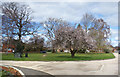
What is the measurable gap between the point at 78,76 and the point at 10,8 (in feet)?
80.3

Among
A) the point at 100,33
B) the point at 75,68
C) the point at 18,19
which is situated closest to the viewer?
the point at 75,68

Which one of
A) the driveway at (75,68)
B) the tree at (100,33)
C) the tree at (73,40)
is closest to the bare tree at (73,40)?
the tree at (73,40)

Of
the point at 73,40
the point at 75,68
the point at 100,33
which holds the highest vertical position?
the point at 100,33

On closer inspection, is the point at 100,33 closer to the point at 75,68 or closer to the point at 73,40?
the point at 73,40

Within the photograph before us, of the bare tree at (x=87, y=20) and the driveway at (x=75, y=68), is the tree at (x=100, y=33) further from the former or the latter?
the driveway at (x=75, y=68)

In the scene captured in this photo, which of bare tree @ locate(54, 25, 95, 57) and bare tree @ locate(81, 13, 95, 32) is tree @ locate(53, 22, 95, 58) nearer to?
bare tree @ locate(54, 25, 95, 57)

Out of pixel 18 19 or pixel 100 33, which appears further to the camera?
pixel 100 33

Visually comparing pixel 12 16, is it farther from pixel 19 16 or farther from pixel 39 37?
pixel 39 37

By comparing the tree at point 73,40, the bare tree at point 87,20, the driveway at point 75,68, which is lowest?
the driveway at point 75,68

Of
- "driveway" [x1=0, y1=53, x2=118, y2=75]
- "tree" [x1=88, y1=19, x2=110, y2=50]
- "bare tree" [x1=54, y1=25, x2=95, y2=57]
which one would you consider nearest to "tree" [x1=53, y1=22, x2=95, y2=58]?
"bare tree" [x1=54, y1=25, x2=95, y2=57]

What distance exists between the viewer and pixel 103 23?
4347 cm

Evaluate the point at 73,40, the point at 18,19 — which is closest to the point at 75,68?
the point at 73,40

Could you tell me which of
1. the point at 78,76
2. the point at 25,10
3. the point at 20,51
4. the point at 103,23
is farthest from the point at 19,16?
the point at 103,23

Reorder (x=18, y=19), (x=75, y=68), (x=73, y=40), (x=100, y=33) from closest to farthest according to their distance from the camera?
(x=75, y=68) < (x=73, y=40) < (x=18, y=19) < (x=100, y=33)
